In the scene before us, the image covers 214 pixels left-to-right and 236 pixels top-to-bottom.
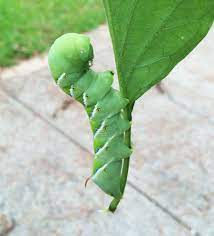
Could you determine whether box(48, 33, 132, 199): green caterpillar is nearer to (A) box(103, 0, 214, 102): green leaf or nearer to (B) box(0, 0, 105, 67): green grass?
(A) box(103, 0, 214, 102): green leaf

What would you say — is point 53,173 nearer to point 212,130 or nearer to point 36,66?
point 212,130

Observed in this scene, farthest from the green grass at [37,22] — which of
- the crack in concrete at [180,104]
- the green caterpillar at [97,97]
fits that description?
the green caterpillar at [97,97]

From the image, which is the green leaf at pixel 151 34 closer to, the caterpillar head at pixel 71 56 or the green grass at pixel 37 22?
the caterpillar head at pixel 71 56

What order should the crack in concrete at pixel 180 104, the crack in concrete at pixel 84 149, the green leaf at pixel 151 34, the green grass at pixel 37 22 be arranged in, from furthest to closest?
the green grass at pixel 37 22
the crack in concrete at pixel 180 104
the crack in concrete at pixel 84 149
the green leaf at pixel 151 34

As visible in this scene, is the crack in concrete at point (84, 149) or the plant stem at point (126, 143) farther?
the crack in concrete at point (84, 149)

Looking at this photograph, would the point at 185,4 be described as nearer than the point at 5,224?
Yes

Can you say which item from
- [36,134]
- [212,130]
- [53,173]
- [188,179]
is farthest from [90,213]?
[212,130]

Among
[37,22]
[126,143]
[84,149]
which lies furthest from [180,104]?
[126,143]
